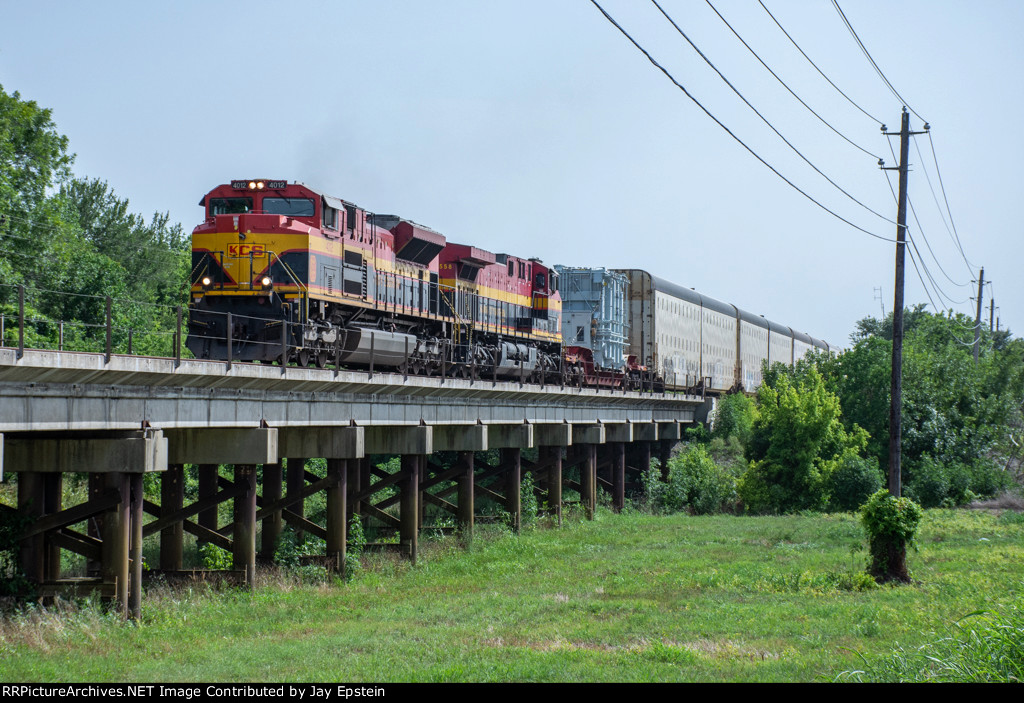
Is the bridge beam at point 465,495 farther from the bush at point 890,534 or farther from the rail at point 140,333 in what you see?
the bush at point 890,534

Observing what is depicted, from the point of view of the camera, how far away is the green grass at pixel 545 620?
40.9 feet

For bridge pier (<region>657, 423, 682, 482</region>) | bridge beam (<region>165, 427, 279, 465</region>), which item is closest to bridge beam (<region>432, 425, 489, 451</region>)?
bridge beam (<region>165, 427, 279, 465</region>)

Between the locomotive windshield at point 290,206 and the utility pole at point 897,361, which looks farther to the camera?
the utility pole at point 897,361

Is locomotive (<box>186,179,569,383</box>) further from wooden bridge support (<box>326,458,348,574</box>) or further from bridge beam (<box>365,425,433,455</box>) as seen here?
wooden bridge support (<box>326,458,348,574</box>)

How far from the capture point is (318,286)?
21.8m

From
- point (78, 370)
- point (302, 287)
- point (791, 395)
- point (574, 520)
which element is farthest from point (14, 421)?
point (791, 395)

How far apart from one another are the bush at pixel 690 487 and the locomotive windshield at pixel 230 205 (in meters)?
23.0

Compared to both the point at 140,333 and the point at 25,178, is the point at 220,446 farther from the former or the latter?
the point at 25,178

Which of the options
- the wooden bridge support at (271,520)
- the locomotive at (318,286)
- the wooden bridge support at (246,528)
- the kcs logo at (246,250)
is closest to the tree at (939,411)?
the locomotive at (318,286)

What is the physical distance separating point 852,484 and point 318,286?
83.6ft

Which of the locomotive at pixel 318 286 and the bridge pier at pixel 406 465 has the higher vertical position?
the locomotive at pixel 318 286

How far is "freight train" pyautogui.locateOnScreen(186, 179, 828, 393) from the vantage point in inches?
833

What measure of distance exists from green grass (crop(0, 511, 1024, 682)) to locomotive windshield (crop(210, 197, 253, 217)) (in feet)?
26.1

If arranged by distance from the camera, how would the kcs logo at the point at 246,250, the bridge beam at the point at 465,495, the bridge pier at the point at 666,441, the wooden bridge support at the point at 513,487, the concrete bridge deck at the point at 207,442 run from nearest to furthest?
the concrete bridge deck at the point at 207,442
the kcs logo at the point at 246,250
the bridge beam at the point at 465,495
the wooden bridge support at the point at 513,487
the bridge pier at the point at 666,441
